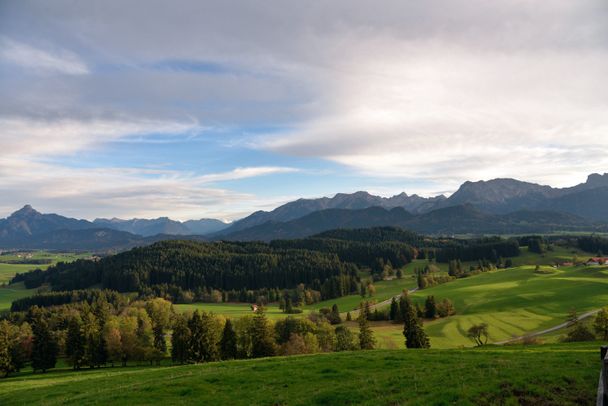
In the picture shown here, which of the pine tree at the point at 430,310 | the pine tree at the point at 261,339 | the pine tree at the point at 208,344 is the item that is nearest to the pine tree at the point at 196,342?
the pine tree at the point at 208,344

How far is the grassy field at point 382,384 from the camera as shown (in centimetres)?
1788

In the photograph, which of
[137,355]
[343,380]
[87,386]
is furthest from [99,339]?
[343,380]

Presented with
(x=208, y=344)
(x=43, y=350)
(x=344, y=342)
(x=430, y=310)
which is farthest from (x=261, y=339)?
(x=430, y=310)

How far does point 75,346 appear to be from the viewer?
82375mm

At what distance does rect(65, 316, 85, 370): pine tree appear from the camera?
82125 mm

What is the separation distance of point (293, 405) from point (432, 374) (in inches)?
352

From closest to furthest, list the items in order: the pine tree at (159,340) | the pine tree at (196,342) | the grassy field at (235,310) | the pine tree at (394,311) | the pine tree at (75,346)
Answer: the pine tree at (196,342), the pine tree at (75,346), the pine tree at (159,340), the pine tree at (394,311), the grassy field at (235,310)

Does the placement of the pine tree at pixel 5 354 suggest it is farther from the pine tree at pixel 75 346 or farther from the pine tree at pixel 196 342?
the pine tree at pixel 196 342

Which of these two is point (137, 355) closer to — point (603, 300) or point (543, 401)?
point (543, 401)

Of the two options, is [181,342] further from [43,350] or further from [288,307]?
[288,307]

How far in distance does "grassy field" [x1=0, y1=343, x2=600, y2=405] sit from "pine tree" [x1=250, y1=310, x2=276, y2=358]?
40.0 meters

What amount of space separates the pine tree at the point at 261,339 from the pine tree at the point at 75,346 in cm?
3907

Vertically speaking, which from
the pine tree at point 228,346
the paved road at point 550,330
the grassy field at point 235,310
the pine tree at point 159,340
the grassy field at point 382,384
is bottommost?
the grassy field at point 235,310

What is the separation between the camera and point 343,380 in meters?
24.7
